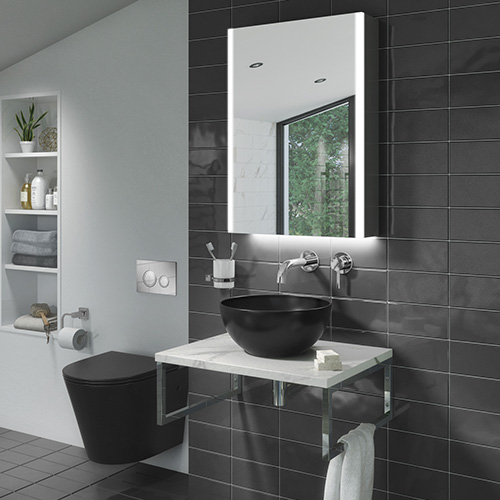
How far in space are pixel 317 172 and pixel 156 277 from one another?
3.65 feet

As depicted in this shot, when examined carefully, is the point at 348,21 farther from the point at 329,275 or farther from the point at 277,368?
the point at 277,368

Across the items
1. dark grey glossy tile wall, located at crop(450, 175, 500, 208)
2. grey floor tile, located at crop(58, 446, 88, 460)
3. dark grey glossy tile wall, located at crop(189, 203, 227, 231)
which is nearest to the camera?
dark grey glossy tile wall, located at crop(450, 175, 500, 208)

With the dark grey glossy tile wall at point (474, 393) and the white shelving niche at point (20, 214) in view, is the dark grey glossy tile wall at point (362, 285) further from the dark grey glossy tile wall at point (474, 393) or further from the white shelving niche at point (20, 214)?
the white shelving niche at point (20, 214)

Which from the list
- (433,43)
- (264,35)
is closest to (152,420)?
(264,35)

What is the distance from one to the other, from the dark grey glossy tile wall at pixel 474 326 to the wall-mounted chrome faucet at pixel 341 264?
46 centimetres

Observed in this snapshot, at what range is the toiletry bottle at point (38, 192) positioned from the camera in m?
4.27

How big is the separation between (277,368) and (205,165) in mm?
1211

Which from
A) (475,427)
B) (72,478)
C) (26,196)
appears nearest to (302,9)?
(475,427)

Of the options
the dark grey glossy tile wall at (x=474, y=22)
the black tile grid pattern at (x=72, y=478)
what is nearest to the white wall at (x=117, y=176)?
the black tile grid pattern at (x=72, y=478)

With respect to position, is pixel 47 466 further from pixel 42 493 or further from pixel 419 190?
pixel 419 190

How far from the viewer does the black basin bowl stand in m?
2.69

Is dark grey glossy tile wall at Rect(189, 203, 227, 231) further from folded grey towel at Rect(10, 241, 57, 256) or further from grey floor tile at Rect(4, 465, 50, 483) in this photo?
grey floor tile at Rect(4, 465, 50, 483)

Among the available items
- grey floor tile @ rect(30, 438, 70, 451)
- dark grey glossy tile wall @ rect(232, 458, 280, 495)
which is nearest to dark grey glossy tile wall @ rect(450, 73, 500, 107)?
dark grey glossy tile wall @ rect(232, 458, 280, 495)

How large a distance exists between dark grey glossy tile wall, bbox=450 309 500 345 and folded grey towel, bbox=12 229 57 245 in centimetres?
232
